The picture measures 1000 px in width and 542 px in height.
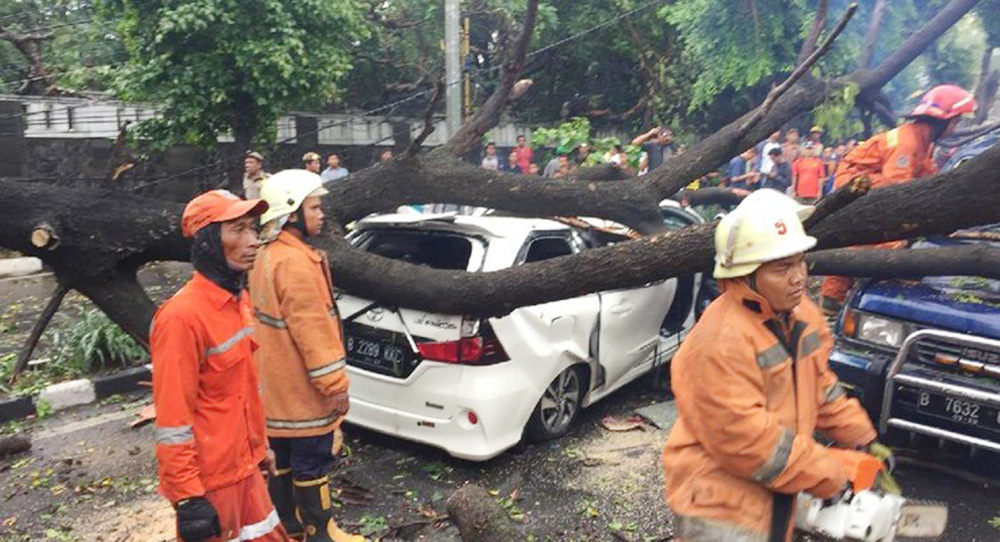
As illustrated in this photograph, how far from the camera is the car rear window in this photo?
5156mm

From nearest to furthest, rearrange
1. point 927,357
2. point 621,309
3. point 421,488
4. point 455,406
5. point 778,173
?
point 927,357, point 455,406, point 421,488, point 621,309, point 778,173

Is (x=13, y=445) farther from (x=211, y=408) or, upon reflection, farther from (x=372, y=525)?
(x=211, y=408)

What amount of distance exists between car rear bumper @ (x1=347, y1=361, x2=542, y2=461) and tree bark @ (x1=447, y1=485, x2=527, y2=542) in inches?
34.0

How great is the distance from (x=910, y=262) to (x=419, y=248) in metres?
3.13

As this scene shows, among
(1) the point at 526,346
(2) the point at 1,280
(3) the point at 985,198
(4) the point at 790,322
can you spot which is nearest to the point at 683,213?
(1) the point at 526,346

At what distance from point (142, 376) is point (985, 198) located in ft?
19.8

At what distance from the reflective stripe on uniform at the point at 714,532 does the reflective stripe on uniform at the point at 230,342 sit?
1637 millimetres

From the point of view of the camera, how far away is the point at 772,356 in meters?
2.13

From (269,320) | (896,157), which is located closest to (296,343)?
(269,320)

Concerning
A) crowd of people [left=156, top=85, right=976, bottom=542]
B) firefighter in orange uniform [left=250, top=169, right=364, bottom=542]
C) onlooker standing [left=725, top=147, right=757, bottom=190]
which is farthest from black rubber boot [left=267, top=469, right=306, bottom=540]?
onlooker standing [left=725, top=147, right=757, bottom=190]

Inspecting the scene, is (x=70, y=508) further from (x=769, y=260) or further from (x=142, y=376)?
(x=769, y=260)

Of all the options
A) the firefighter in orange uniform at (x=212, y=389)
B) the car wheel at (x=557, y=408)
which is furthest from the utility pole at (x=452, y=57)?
the firefighter in orange uniform at (x=212, y=389)

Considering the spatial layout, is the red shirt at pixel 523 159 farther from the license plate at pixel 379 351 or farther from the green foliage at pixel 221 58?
the license plate at pixel 379 351

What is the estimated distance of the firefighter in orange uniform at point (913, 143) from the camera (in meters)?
5.57
